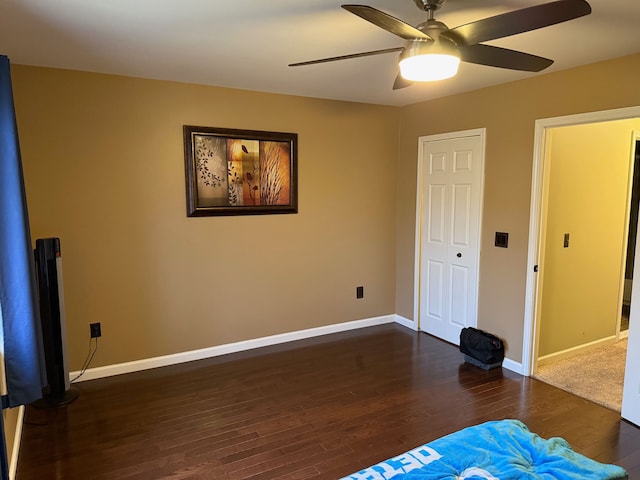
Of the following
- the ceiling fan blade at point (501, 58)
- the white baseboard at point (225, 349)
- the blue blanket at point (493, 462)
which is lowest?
the white baseboard at point (225, 349)

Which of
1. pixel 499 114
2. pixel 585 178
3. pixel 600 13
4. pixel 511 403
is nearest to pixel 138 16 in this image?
pixel 600 13

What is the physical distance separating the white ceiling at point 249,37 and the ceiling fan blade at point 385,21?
0.36 metres

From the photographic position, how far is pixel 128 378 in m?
3.55

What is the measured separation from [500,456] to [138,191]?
315 cm

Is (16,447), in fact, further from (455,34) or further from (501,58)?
(501,58)

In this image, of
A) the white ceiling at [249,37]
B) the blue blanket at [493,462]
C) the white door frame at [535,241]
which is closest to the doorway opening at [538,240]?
the white door frame at [535,241]

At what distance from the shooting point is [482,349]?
3.75 m

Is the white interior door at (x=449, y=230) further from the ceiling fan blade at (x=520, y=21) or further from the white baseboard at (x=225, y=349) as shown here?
the ceiling fan blade at (x=520, y=21)

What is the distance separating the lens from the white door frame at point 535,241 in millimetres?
3391

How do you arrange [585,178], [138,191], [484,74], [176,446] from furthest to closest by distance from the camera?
[585,178] → [138,191] → [484,74] → [176,446]

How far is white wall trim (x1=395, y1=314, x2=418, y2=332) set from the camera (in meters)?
4.79

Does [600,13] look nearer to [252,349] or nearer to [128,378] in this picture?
[252,349]

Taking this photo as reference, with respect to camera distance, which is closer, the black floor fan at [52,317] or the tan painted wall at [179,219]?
the black floor fan at [52,317]

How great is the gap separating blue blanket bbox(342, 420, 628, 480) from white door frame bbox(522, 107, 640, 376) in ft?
6.43
